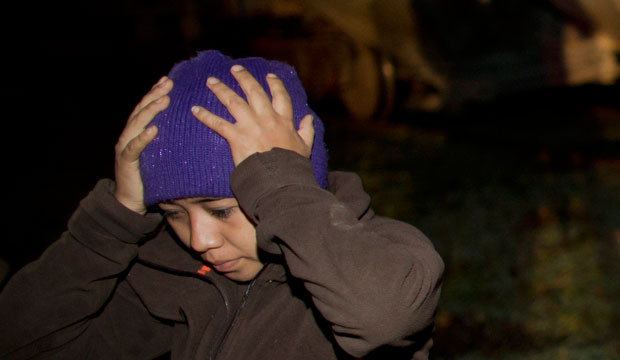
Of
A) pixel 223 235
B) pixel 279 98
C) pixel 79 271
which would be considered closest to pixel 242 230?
pixel 223 235

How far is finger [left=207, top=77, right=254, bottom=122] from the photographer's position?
1.27 metres

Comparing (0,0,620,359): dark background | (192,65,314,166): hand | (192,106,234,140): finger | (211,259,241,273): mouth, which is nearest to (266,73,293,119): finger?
(192,65,314,166): hand

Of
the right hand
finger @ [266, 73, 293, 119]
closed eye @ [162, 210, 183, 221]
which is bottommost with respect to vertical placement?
closed eye @ [162, 210, 183, 221]

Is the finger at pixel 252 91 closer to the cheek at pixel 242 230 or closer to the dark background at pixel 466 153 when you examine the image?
the cheek at pixel 242 230

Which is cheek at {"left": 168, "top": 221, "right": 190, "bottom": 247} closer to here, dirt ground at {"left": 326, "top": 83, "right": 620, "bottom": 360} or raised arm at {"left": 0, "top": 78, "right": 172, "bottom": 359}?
raised arm at {"left": 0, "top": 78, "right": 172, "bottom": 359}

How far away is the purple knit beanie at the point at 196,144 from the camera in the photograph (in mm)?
1350

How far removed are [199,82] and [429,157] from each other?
458 centimetres

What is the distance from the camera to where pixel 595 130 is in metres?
5.93

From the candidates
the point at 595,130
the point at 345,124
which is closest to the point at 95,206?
the point at 595,130

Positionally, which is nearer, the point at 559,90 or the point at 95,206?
the point at 95,206

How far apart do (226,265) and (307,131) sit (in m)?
0.34

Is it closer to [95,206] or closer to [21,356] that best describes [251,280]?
[95,206]

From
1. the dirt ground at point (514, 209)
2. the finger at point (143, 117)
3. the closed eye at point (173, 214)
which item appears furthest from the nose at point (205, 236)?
the dirt ground at point (514, 209)

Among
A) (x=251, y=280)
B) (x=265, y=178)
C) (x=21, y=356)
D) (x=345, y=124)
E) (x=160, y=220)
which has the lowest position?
(x=345, y=124)
